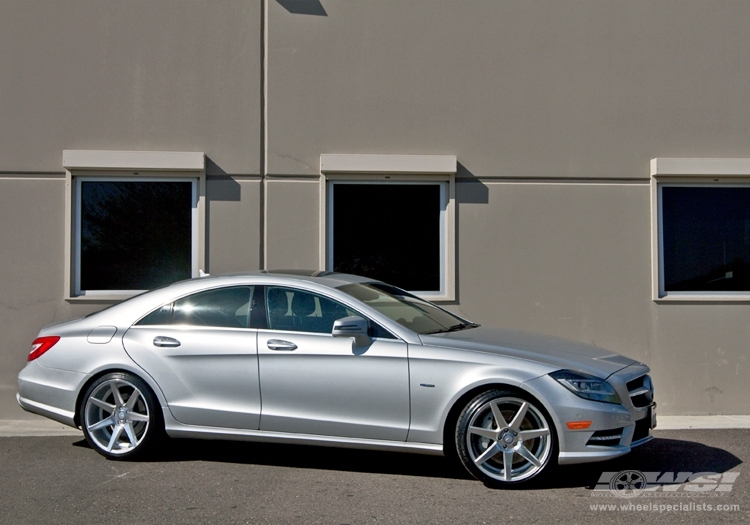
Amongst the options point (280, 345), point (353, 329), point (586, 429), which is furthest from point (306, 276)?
point (586, 429)

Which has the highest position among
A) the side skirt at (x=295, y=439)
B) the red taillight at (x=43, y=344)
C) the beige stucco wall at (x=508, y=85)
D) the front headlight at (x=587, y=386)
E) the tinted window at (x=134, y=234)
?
the beige stucco wall at (x=508, y=85)

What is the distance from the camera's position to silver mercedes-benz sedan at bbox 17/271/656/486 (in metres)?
5.55

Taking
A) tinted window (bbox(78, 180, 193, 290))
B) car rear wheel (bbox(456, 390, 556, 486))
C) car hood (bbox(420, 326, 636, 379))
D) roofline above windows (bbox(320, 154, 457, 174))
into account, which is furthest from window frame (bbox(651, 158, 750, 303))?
tinted window (bbox(78, 180, 193, 290))

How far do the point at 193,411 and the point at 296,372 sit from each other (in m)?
0.88

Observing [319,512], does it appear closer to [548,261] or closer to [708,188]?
[548,261]

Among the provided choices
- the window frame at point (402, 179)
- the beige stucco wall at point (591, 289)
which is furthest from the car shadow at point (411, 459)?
the window frame at point (402, 179)

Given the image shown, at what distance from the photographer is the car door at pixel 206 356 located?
241 inches

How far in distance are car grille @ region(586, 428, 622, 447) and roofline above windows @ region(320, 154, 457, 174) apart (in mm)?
3859

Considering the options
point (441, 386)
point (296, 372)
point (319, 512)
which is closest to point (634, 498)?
point (441, 386)

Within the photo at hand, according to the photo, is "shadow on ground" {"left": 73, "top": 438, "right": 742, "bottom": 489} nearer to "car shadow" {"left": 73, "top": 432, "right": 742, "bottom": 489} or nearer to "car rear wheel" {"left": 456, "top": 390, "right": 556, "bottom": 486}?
"car shadow" {"left": 73, "top": 432, "right": 742, "bottom": 489}

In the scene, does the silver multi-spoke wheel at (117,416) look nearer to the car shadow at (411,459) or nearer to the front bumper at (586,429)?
the car shadow at (411,459)

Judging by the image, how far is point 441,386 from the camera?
5.70m

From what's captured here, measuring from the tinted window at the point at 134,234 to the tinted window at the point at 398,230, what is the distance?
1636 millimetres

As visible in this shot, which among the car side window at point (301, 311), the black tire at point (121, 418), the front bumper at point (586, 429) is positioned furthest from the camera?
the black tire at point (121, 418)
